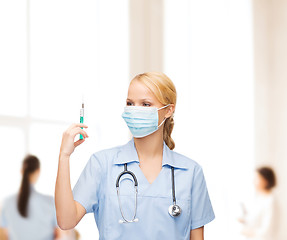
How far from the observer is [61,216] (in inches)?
60.8

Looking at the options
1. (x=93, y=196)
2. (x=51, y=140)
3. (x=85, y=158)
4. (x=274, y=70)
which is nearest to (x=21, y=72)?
(x=51, y=140)

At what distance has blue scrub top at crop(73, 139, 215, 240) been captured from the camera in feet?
5.45

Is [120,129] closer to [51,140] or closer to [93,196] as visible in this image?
[51,140]

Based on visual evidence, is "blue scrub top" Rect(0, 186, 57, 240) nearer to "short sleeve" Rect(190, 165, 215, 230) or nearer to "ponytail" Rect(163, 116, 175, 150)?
"ponytail" Rect(163, 116, 175, 150)

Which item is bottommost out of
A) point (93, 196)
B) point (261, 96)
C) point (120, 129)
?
point (93, 196)

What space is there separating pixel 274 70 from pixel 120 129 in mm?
1771

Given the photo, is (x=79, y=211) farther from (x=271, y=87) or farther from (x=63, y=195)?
(x=271, y=87)

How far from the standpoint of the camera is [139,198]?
5.55ft

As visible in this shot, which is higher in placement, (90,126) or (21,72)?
(21,72)

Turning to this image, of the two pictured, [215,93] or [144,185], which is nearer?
[144,185]

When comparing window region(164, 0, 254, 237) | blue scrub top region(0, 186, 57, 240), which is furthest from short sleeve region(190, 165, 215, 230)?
window region(164, 0, 254, 237)

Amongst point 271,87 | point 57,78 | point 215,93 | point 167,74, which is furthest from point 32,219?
point 271,87

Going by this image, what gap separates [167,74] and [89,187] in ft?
7.23

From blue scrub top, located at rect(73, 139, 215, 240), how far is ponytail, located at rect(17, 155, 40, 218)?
3.43 feet
